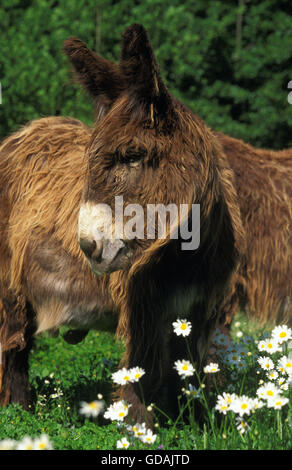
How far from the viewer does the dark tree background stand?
7.25 m

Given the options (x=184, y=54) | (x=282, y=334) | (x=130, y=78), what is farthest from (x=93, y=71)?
(x=184, y=54)

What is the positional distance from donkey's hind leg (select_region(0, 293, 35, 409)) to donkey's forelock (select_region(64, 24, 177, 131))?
128 cm

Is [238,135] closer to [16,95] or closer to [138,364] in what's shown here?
[16,95]

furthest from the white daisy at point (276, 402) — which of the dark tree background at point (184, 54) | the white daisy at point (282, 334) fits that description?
the dark tree background at point (184, 54)

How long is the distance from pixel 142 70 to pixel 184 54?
725 centimetres

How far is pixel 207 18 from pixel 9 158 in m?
8.01

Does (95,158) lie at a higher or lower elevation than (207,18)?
lower

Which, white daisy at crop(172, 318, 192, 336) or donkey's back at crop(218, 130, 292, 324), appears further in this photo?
donkey's back at crop(218, 130, 292, 324)

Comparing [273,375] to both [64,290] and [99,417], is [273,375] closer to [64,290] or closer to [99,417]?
[64,290]

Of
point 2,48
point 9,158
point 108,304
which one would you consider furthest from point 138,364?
point 2,48

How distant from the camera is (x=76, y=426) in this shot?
3363 mm

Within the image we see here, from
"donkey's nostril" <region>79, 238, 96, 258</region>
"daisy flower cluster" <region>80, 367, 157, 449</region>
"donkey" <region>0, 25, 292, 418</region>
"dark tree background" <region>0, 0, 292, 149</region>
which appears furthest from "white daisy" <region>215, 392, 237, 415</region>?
"dark tree background" <region>0, 0, 292, 149</region>

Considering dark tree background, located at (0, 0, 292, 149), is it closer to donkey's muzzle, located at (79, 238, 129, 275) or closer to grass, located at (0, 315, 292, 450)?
grass, located at (0, 315, 292, 450)

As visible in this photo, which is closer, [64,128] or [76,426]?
[76,426]
